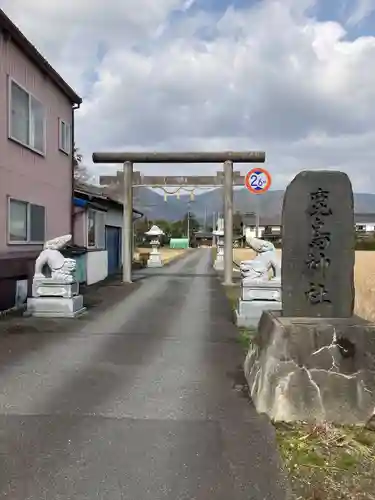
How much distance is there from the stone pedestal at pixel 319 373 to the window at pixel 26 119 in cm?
902

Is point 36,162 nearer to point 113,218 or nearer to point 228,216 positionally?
point 228,216

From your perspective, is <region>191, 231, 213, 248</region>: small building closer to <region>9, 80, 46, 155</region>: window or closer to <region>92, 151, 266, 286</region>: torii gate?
<region>92, 151, 266, 286</region>: torii gate

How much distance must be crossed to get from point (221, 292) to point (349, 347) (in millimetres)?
12064

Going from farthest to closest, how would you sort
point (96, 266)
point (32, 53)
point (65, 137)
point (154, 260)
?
point (154, 260) → point (96, 266) → point (65, 137) → point (32, 53)

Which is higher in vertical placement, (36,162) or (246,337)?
(36,162)

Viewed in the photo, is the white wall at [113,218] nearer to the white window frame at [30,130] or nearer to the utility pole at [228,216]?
the utility pole at [228,216]

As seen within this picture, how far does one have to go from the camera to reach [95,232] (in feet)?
67.1

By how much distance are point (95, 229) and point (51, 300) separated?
32.3ft

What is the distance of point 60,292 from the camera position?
35.5 feet

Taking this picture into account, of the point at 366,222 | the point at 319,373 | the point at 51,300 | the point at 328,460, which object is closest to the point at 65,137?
the point at 51,300

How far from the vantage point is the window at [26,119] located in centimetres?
1182

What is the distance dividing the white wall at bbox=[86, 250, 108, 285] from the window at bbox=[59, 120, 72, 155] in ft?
13.7

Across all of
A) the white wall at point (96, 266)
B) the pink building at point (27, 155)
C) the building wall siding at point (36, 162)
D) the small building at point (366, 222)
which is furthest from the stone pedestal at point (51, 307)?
the small building at point (366, 222)

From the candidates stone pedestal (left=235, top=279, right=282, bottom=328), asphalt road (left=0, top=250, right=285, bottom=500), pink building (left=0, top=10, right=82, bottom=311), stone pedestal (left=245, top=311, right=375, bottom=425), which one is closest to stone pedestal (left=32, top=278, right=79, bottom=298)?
pink building (left=0, top=10, right=82, bottom=311)
